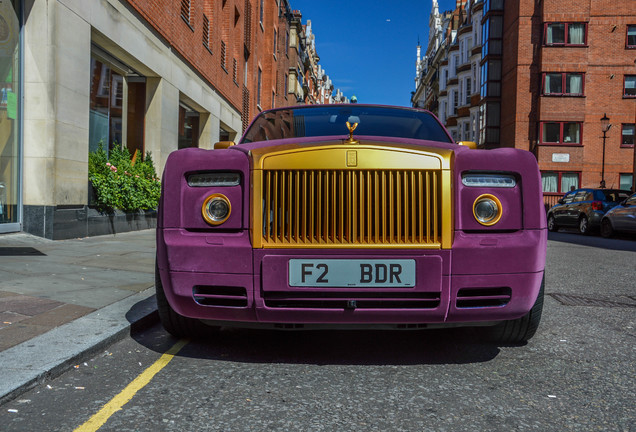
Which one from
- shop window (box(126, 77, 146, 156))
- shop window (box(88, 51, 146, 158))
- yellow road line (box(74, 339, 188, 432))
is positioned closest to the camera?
yellow road line (box(74, 339, 188, 432))

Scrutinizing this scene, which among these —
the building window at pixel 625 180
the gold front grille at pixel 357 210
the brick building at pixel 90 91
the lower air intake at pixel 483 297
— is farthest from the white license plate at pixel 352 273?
the building window at pixel 625 180

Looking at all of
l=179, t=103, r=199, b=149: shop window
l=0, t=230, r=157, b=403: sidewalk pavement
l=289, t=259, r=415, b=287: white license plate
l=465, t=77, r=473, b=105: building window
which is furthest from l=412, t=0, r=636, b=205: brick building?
l=289, t=259, r=415, b=287: white license plate

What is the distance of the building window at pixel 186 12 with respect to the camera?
15.8 m

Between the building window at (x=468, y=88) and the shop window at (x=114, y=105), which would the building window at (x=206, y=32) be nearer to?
the shop window at (x=114, y=105)

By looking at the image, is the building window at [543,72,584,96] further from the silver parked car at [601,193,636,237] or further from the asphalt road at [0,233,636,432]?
the asphalt road at [0,233,636,432]

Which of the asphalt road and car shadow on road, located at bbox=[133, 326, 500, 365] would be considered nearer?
the asphalt road

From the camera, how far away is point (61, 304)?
14.3ft

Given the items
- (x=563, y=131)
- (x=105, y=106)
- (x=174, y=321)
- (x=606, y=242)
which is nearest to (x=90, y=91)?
(x=105, y=106)

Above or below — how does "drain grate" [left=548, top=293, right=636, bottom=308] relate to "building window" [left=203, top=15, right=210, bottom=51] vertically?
below

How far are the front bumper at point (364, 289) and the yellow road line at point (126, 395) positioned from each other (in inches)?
18.0

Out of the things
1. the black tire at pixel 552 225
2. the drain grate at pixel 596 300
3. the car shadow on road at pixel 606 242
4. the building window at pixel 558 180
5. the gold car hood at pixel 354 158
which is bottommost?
the drain grate at pixel 596 300

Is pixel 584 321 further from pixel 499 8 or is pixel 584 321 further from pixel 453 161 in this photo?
pixel 499 8

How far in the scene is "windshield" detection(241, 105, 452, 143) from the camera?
4.36 m

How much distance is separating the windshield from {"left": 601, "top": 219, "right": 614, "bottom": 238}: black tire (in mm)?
13772
